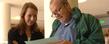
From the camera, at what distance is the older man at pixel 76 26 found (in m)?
1.51

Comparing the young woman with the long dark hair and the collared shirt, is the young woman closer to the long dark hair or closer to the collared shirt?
the long dark hair

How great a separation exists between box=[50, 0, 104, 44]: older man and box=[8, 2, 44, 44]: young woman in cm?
44

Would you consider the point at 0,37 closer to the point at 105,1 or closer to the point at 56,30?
the point at 105,1

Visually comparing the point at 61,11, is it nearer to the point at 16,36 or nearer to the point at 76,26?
the point at 76,26

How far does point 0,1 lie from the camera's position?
6695 mm

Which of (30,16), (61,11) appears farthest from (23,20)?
(61,11)

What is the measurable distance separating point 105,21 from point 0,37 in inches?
269

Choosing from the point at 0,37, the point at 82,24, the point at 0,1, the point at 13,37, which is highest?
the point at 0,1

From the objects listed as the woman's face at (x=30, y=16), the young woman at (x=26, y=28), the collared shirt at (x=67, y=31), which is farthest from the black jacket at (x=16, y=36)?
the collared shirt at (x=67, y=31)

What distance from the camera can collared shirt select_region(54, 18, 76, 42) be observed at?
1566 mm

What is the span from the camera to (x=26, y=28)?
7.03 ft

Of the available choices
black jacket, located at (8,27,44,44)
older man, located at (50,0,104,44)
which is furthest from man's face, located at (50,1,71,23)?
black jacket, located at (8,27,44,44)

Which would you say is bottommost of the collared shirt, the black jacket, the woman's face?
the black jacket

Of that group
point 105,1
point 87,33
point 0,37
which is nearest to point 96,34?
point 87,33
